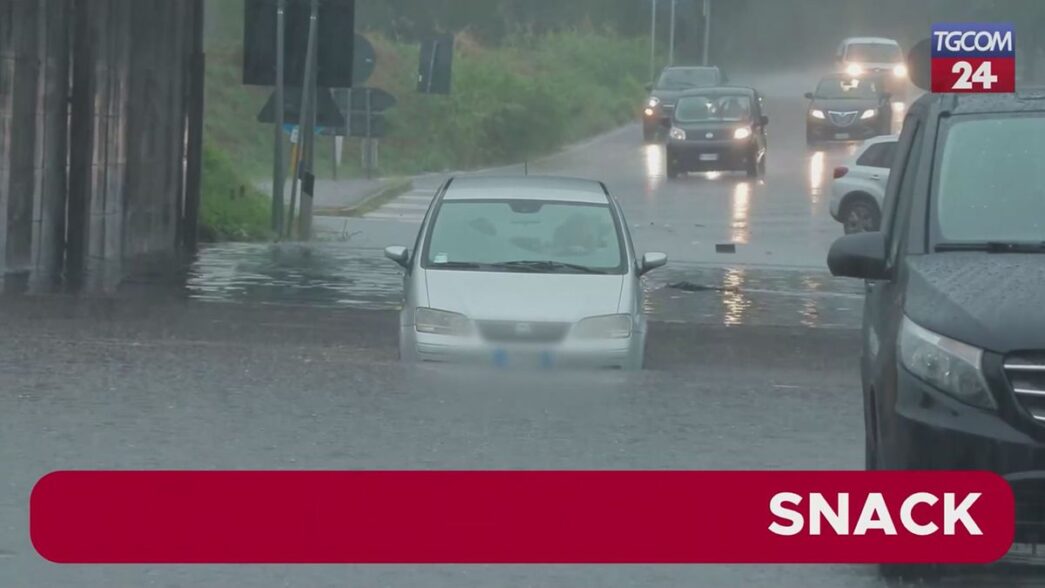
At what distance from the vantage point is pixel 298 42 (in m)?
27.8

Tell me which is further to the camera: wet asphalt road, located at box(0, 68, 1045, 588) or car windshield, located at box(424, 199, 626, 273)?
car windshield, located at box(424, 199, 626, 273)

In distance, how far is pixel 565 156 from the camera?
→ 50875mm

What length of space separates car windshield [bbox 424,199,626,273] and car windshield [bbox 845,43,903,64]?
47423 mm

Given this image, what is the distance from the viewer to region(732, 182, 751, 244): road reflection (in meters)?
31.7

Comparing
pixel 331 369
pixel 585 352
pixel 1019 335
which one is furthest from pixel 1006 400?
pixel 331 369

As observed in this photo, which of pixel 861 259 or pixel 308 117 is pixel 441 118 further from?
pixel 861 259

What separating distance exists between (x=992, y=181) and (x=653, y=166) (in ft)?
Answer: 128

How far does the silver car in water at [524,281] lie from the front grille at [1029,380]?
635 centimetres

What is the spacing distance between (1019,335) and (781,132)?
50574 mm

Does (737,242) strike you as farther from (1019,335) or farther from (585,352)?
(1019,335)

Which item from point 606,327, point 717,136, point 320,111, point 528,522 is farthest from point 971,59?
point 717,136

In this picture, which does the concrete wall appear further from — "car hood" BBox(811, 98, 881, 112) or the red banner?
"car hood" BBox(811, 98, 881, 112)

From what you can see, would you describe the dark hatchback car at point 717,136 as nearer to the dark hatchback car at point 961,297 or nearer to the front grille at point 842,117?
the front grille at point 842,117

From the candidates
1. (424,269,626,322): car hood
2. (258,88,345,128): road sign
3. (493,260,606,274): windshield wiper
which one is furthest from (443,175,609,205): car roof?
(258,88,345,128): road sign
